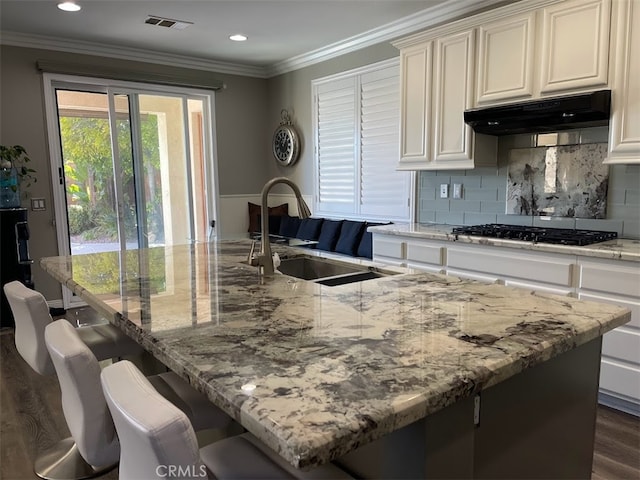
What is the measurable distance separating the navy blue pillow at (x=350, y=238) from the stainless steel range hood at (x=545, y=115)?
1.57 meters

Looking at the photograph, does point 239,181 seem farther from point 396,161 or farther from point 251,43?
point 396,161

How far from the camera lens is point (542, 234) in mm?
3004

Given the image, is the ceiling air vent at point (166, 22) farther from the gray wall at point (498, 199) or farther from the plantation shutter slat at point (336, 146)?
the gray wall at point (498, 199)

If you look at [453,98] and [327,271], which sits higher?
[453,98]

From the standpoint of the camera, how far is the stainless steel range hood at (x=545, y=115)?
2688mm

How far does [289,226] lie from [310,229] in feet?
1.51

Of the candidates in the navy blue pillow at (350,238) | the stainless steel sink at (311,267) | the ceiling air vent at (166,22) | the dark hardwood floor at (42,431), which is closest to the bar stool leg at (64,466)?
the dark hardwood floor at (42,431)

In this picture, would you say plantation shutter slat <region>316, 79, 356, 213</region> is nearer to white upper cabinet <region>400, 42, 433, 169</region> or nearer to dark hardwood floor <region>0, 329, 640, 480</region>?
white upper cabinet <region>400, 42, 433, 169</region>

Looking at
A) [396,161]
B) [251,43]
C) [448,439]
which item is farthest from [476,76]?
[448,439]

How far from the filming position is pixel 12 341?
3.94 m

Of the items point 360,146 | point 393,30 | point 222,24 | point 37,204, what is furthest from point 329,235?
point 37,204

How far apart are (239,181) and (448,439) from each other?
5.35 meters

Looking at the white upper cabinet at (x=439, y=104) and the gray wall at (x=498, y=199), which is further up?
the white upper cabinet at (x=439, y=104)

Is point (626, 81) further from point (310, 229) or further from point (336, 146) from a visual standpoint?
point (310, 229)
